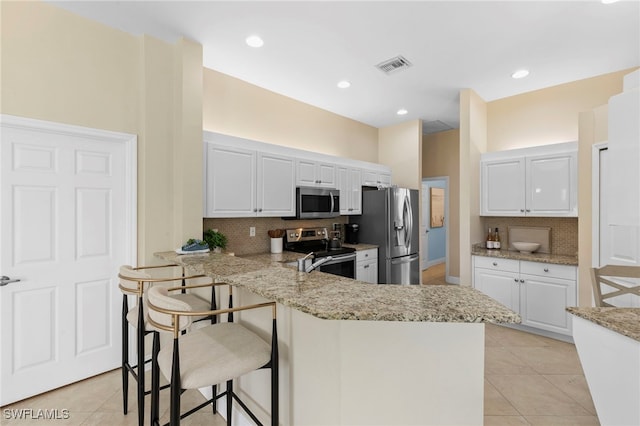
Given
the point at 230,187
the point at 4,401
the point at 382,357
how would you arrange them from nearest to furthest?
1. the point at 382,357
2. the point at 4,401
3. the point at 230,187

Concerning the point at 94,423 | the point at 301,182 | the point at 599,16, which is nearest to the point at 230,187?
the point at 301,182

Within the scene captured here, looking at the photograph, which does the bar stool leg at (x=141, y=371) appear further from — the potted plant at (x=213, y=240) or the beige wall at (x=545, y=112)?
the beige wall at (x=545, y=112)

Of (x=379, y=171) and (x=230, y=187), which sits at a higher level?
(x=379, y=171)

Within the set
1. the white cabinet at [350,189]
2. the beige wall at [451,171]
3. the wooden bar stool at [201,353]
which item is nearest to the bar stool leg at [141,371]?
the wooden bar stool at [201,353]

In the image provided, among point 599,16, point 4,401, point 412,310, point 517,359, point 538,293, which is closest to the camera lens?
point 412,310

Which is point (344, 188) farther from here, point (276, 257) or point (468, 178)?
point (468, 178)

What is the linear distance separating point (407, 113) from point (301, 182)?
223cm

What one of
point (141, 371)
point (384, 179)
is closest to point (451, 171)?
point (384, 179)

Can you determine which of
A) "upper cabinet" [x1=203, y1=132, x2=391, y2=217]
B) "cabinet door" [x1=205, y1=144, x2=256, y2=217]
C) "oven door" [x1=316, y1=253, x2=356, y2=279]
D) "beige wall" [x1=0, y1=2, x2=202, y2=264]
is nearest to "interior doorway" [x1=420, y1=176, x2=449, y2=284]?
"oven door" [x1=316, y1=253, x2=356, y2=279]

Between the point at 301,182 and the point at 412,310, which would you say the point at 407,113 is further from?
the point at 412,310

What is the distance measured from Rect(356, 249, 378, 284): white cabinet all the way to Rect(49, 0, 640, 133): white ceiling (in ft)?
7.36

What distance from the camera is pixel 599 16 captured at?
7.91ft

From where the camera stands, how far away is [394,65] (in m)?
3.19

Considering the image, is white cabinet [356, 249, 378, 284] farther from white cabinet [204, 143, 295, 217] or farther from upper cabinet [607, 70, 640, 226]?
upper cabinet [607, 70, 640, 226]
